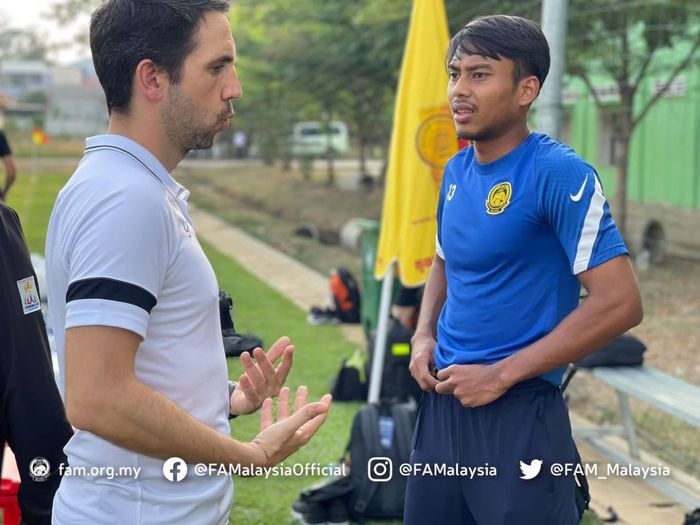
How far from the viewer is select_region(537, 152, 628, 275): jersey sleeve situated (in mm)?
2299

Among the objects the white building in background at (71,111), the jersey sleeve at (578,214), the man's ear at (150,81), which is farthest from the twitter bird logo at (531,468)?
the white building in background at (71,111)

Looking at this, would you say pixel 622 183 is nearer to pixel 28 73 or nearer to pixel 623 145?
pixel 623 145

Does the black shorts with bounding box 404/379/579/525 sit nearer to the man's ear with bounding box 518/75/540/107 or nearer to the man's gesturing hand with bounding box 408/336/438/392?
the man's gesturing hand with bounding box 408/336/438/392

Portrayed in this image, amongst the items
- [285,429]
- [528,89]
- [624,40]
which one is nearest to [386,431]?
[528,89]

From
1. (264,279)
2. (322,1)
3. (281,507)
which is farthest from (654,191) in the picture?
(281,507)

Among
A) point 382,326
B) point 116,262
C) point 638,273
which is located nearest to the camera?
point 116,262

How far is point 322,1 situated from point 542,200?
1461 centimetres

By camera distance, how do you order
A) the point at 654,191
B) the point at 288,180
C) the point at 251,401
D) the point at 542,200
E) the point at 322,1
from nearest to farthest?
1. the point at 251,401
2. the point at 542,200
3. the point at 322,1
4. the point at 654,191
5. the point at 288,180

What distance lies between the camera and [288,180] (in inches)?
1190

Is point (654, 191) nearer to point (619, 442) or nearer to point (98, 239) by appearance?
point (619, 442)

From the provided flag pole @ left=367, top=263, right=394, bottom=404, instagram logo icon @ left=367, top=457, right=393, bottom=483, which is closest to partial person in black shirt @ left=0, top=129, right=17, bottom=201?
flag pole @ left=367, top=263, right=394, bottom=404

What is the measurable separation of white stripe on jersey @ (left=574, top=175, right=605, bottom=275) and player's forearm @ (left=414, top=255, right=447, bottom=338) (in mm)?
655

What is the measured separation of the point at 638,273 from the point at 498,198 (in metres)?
10.2

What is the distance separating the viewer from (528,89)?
99.5 inches
